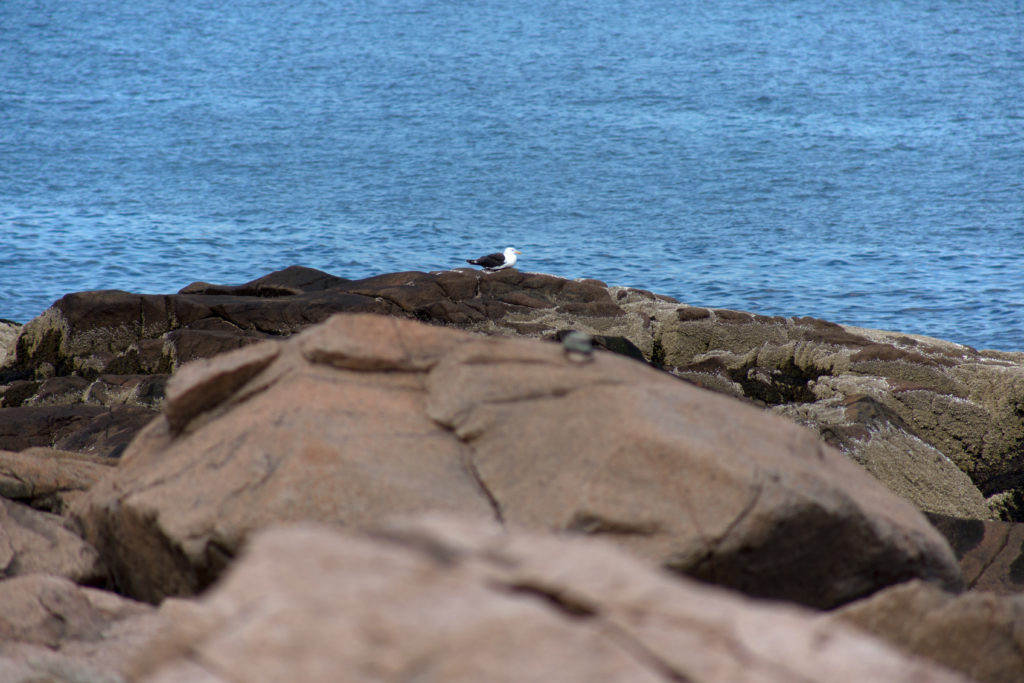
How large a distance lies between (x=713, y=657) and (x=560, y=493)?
5.72 feet

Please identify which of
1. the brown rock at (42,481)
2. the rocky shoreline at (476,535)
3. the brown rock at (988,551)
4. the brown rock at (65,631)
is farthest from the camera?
the brown rock at (988,551)

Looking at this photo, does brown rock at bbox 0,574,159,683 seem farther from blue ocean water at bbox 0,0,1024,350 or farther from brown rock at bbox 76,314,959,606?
blue ocean water at bbox 0,0,1024,350

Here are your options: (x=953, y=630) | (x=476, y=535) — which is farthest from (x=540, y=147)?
(x=476, y=535)

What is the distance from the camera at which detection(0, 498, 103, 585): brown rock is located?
5113 mm

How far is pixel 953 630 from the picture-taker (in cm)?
361

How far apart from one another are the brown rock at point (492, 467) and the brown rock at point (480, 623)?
1343mm

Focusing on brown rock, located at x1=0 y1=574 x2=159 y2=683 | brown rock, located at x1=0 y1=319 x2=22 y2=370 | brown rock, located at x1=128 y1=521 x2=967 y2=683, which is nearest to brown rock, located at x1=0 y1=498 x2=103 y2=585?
brown rock, located at x1=0 y1=574 x2=159 y2=683

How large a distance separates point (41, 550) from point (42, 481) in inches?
62.3

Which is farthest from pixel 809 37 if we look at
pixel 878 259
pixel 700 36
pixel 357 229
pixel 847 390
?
pixel 847 390

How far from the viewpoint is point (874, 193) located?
33594 mm

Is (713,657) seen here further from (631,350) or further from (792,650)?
(631,350)

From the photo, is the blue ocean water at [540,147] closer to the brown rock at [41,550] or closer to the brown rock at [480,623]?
the brown rock at [41,550]

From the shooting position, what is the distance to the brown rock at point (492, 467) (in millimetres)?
4156

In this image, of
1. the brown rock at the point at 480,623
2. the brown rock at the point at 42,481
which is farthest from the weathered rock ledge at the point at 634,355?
the brown rock at the point at 480,623
